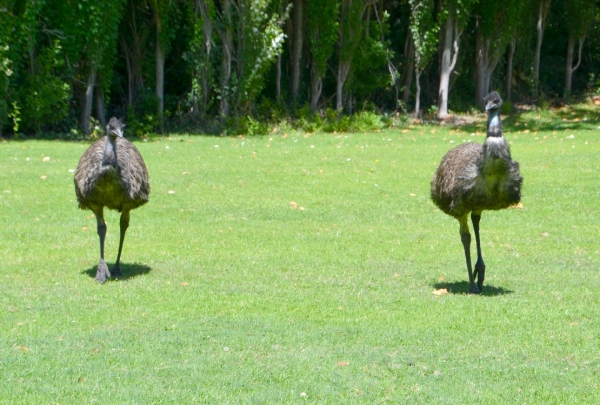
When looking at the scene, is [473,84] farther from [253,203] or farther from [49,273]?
[49,273]

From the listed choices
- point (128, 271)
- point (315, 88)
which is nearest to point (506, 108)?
point (315, 88)

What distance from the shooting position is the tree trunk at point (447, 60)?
28.2 meters

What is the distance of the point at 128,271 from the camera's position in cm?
1073

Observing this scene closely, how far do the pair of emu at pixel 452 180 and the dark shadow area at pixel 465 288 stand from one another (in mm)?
112

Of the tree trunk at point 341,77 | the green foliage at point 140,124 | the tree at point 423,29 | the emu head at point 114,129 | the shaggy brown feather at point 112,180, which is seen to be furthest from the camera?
the tree trunk at point 341,77

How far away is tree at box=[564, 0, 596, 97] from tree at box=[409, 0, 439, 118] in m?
6.46

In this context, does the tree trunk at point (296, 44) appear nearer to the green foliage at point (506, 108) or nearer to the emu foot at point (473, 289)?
the green foliage at point (506, 108)

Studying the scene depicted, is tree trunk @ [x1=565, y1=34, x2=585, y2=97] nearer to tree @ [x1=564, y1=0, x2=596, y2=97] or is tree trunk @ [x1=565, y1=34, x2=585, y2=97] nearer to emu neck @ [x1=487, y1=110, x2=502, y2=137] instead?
tree @ [x1=564, y1=0, x2=596, y2=97]

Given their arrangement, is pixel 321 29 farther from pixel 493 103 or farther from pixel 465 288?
pixel 493 103

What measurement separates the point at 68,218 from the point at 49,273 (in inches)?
134

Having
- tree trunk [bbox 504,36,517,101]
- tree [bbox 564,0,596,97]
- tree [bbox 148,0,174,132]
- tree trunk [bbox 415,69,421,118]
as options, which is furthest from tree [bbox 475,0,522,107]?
tree [bbox 148,0,174,132]

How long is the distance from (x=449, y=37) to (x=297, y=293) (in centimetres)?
2018

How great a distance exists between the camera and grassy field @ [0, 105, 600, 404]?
6.73 metres

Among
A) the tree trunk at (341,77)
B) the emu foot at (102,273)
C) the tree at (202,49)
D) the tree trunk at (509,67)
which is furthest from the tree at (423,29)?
the emu foot at (102,273)
